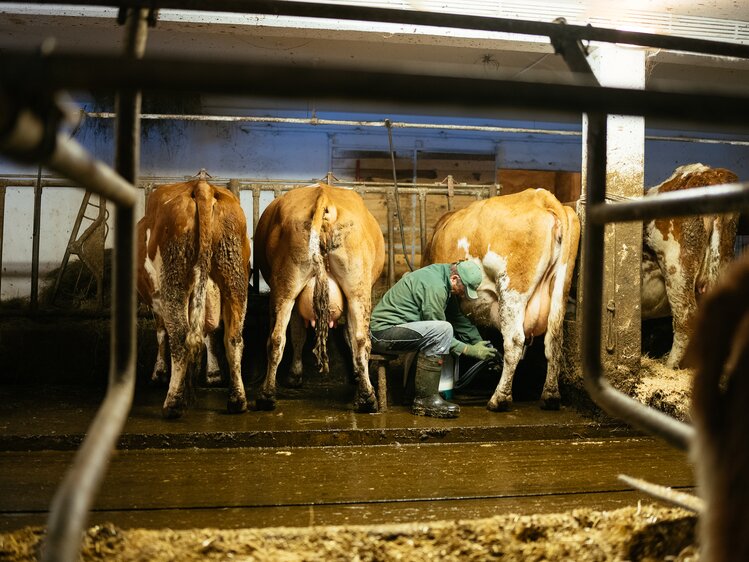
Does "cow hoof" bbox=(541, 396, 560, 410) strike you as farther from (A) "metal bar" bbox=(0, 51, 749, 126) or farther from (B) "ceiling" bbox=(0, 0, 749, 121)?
(A) "metal bar" bbox=(0, 51, 749, 126)

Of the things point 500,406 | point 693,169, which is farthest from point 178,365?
point 693,169

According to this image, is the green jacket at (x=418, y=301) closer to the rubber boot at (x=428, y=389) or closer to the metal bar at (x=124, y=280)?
the rubber boot at (x=428, y=389)

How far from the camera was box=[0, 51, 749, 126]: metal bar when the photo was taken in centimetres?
90

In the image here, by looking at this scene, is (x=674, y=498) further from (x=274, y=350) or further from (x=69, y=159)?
(x=274, y=350)

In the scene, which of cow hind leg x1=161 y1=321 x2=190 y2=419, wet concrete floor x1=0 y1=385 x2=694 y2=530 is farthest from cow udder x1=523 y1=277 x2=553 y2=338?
cow hind leg x1=161 y1=321 x2=190 y2=419

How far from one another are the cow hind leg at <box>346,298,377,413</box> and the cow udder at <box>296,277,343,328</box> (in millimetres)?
117

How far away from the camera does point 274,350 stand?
17.7 feet

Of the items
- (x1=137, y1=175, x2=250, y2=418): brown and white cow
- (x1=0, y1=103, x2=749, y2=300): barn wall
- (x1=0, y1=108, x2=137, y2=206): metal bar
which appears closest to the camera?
(x1=0, y1=108, x2=137, y2=206): metal bar

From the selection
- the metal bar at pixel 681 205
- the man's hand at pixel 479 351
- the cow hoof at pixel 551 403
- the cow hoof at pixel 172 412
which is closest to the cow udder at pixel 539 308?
the man's hand at pixel 479 351

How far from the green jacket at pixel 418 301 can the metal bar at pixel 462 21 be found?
349cm

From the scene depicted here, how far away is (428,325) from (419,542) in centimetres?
318

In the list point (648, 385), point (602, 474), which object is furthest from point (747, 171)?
point (602, 474)

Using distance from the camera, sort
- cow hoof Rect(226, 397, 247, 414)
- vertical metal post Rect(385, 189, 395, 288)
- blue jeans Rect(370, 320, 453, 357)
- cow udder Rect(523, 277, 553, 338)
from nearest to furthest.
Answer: cow hoof Rect(226, 397, 247, 414) → blue jeans Rect(370, 320, 453, 357) → cow udder Rect(523, 277, 553, 338) → vertical metal post Rect(385, 189, 395, 288)

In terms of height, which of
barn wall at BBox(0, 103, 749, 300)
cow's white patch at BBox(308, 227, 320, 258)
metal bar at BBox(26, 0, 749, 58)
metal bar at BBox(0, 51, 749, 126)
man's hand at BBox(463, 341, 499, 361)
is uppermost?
barn wall at BBox(0, 103, 749, 300)
